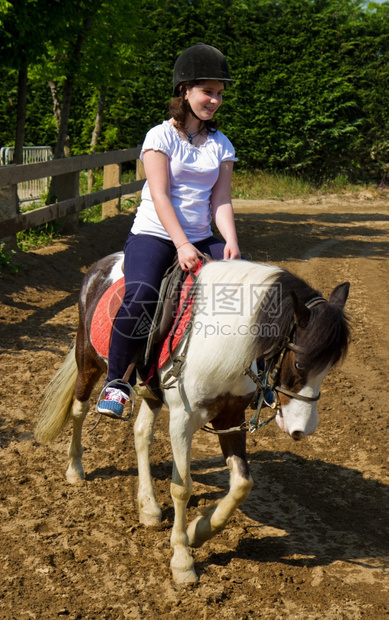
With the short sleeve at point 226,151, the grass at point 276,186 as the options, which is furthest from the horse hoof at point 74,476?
the grass at point 276,186

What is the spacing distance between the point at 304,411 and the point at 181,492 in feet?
2.82

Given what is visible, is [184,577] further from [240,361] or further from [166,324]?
[166,324]

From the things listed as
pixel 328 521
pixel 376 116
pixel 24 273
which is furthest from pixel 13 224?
pixel 376 116

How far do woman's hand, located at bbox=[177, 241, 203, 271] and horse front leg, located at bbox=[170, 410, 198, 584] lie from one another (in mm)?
731

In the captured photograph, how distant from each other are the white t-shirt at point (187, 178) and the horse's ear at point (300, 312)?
927 millimetres

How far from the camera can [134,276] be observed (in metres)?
3.36

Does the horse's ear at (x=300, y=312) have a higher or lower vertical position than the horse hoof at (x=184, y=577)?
higher

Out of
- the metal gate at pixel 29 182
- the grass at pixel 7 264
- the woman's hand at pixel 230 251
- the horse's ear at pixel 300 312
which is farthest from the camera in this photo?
the metal gate at pixel 29 182

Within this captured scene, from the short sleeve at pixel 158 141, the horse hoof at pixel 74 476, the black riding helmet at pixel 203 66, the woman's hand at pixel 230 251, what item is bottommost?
the horse hoof at pixel 74 476

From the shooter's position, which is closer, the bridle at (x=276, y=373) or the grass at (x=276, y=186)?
the bridle at (x=276, y=373)

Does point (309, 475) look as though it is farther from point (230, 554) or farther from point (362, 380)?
point (362, 380)

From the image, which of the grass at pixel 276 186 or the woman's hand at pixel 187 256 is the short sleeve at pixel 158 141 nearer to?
the woman's hand at pixel 187 256

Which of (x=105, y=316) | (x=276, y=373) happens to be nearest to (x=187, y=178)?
(x=105, y=316)

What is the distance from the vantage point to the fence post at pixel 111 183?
1259 cm
